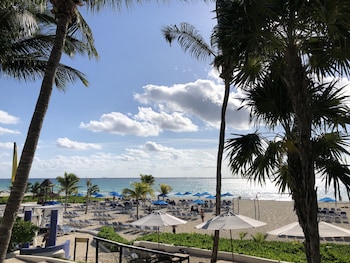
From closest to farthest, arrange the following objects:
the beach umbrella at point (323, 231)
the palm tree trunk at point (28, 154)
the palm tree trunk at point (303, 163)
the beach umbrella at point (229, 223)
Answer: the palm tree trunk at point (303, 163), the palm tree trunk at point (28, 154), the beach umbrella at point (323, 231), the beach umbrella at point (229, 223)

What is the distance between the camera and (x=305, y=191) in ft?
14.9

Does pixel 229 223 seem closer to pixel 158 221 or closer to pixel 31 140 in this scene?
pixel 158 221

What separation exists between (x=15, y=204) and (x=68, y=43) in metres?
6.43

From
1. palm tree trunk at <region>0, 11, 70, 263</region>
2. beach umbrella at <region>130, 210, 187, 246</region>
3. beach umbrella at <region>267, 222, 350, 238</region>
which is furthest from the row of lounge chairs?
palm tree trunk at <region>0, 11, 70, 263</region>

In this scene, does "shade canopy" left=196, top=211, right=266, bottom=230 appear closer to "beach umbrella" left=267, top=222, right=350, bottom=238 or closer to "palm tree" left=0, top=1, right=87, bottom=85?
"beach umbrella" left=267, top=222, right=350, bottom=238

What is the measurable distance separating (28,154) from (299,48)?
482cm

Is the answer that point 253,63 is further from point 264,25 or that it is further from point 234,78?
point 264,25

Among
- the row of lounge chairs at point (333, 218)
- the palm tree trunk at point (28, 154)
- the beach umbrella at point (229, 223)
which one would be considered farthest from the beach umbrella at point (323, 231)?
the row of lounge chairs at point (333, 218)

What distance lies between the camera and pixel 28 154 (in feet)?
15.8

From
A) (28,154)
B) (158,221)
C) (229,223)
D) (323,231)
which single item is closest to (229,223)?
(229,223)

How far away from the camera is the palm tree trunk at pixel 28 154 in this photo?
180 inches

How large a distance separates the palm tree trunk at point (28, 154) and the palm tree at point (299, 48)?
10.4 ft

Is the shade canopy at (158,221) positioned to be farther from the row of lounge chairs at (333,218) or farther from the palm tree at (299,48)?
the row of lounge chairs at (333,218)

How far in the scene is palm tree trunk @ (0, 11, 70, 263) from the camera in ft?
15.0
